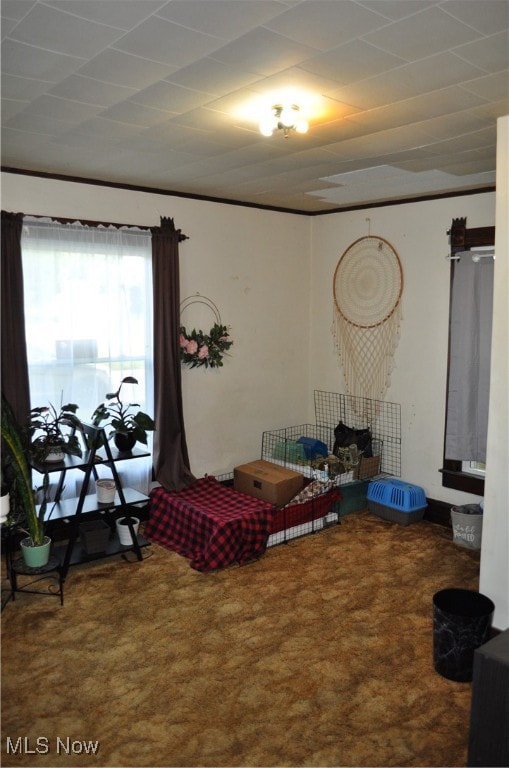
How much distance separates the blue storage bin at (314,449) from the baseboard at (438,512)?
3.06ft

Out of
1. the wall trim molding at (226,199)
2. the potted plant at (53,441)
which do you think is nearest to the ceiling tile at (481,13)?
the wall trim molding at (226,199)

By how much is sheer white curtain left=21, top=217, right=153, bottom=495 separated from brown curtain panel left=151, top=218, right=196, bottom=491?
0.25 feet

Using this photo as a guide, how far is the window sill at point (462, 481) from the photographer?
14.6 feet

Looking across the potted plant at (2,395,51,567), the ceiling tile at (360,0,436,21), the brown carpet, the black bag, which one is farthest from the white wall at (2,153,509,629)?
the ceiling tile at (360,0,436,21)

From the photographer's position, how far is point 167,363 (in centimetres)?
455

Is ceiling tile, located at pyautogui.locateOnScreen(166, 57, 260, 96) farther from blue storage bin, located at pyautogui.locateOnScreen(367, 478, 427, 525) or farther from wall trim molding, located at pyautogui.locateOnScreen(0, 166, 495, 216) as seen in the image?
blue storage bin, located at pyautogui.locateOnScreen(367, 478, 427, 525)

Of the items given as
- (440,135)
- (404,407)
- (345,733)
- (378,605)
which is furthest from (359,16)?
(404,407)

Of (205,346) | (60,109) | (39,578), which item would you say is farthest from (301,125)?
(39,578)

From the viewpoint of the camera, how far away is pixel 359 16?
1876mm

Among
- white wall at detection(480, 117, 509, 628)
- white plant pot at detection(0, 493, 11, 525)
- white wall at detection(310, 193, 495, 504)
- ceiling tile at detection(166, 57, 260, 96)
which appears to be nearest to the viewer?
white plant pot at detection(0, 493, 11, 525)

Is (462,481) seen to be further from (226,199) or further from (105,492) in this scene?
(226,199)

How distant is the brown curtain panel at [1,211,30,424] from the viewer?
3791 mm

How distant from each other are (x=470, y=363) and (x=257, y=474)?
176cm

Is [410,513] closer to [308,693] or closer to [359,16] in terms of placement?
[308,693]
